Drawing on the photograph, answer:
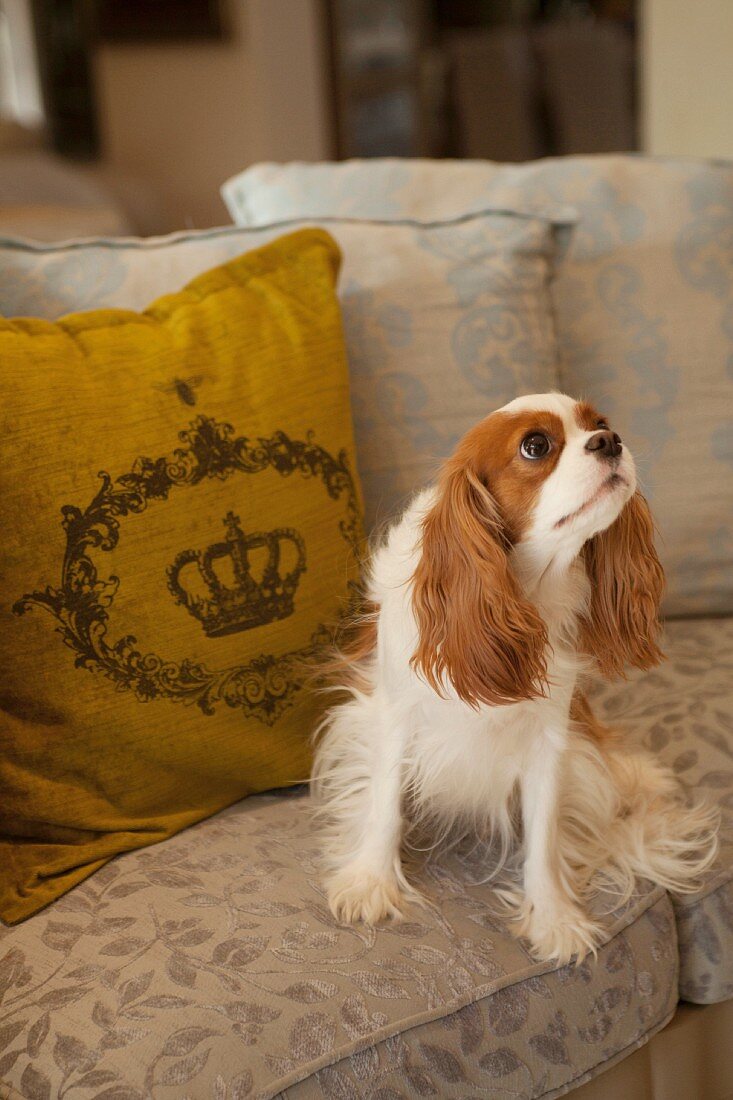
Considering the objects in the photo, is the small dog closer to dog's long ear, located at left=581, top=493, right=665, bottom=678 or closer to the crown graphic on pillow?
dog's long ear, located at left=581, top=493, right=665, bottom=678

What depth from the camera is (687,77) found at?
10.6ft

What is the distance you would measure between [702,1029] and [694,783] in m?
0.26

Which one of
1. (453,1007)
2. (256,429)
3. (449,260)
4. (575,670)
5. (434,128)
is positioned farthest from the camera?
(434,128)

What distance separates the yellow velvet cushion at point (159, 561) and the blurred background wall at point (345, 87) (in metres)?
2.12

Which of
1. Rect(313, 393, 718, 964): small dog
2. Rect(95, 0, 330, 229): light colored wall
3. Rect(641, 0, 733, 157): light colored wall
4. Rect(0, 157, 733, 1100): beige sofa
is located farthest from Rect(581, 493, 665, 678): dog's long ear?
Rect(95, 0, 330, 229): light colored wall

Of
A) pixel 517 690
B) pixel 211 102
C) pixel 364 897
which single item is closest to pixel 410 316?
pixel 517 690

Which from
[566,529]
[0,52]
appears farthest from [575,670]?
[0,52]

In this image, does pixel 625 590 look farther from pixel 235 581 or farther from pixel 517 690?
pixel 235 581

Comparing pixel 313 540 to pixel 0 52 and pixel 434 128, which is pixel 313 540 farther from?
pixel 434 128

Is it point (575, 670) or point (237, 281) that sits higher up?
point (237, 281)

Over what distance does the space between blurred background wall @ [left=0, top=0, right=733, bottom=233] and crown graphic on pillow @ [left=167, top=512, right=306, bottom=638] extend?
223cm

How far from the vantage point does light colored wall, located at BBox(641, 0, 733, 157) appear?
3.06 metres

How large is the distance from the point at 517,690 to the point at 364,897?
0.27 metres

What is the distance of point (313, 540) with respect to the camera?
1243 millimetres
